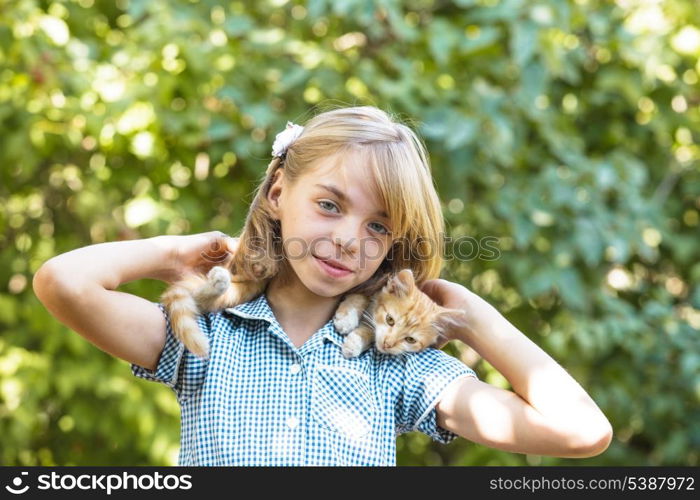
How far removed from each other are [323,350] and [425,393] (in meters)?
0.21

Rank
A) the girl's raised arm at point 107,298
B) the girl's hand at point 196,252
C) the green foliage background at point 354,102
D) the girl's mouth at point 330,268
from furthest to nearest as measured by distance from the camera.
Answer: the green foliage background at point 354,102 < the girl's hand at point 196,252 < the girl's mouth at point 330,268 < the girl's raised arm at point 107,298

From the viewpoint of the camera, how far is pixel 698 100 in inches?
149

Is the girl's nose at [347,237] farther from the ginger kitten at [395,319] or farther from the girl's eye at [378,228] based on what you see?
the ginger kitten at [395,319]

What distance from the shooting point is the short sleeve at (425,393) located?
160 cm

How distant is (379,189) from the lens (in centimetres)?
159

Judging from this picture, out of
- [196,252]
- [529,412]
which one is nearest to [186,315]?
[196,252]

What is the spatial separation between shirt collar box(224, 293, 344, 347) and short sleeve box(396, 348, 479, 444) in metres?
0.15

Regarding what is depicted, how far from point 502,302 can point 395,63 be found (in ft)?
3.61

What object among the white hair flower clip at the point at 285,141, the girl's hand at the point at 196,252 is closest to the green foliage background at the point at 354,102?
the white hair flower clip at the point at 285,141

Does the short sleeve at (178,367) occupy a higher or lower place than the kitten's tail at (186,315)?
lower

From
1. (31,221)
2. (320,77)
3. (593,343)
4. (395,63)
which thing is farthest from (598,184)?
(31,221)

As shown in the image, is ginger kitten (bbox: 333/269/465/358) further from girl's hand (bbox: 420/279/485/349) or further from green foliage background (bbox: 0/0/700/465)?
green foliage background (bbox: 0/0/700/465)

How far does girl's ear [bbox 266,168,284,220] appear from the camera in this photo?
1723 mm

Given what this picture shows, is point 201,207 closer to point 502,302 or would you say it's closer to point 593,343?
point 502,302
